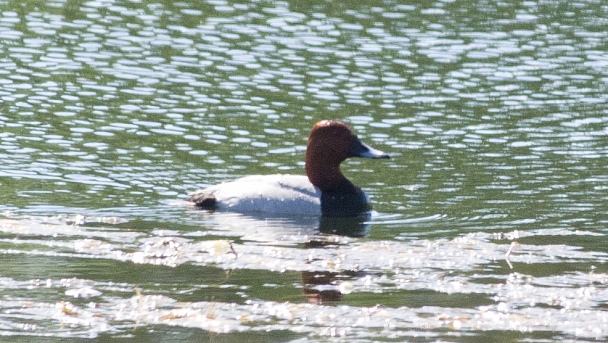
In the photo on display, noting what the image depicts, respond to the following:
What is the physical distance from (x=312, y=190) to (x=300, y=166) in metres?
1.77

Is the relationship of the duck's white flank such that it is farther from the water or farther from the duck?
the water

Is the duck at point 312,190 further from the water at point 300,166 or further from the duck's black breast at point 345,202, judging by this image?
the water at point 300,166

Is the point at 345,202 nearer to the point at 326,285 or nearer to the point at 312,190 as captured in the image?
the point at 312,190

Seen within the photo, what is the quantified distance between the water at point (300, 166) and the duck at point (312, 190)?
0.27m

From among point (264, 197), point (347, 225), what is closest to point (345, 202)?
point (347, 225)

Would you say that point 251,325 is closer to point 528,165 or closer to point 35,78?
point 528,165

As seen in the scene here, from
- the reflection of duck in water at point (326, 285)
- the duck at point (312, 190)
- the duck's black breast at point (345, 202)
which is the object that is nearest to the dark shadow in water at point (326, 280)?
the reflection of duck in water at point (326, 285)

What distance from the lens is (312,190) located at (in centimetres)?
1391

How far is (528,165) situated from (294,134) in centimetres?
315

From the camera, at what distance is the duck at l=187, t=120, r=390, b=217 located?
13547 mm

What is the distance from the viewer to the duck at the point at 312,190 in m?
13.5

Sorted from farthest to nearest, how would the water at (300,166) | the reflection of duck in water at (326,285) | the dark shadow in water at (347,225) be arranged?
the dark shadow in water at (347,225), the reflection of duck in water at (326,285), the water at (300,166)

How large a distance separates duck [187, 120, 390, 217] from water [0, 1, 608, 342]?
27 cm

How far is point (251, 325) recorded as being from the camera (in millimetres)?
8508
